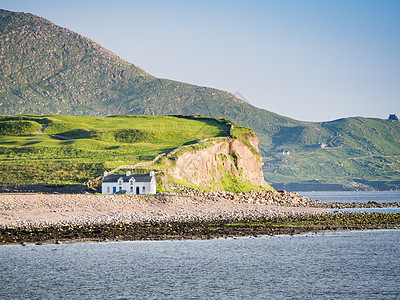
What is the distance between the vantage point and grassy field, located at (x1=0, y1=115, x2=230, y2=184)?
8306cm

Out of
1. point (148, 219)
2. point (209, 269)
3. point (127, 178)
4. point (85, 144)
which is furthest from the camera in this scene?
point (85, 144)

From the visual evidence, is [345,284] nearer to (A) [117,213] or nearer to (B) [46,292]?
(B) [46,292]

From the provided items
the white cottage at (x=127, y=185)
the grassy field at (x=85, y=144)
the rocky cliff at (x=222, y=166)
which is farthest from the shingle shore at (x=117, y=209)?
the grassy field at (x=85, y=144)

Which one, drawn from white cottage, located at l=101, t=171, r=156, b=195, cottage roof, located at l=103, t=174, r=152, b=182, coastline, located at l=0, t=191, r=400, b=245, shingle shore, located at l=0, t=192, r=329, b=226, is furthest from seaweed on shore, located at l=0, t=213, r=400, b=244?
cottage roof, located at l=103, t=174, r=152, b=182

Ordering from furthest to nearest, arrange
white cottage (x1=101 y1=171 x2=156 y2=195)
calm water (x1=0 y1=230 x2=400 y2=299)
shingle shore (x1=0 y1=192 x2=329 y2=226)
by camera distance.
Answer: white cottage (x1=101 y1=171 x2=156 y2=195), shingle shore (x1=0 y1=192 x2=329 y2=226), calm water (x1=0 y1=230 x2=400 y2=299)

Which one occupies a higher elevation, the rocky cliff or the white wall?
the rocky cliff

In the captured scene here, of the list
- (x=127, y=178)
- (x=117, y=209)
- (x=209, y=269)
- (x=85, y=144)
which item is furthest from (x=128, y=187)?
(x=209, y=269)

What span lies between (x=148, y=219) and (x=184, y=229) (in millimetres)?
8031

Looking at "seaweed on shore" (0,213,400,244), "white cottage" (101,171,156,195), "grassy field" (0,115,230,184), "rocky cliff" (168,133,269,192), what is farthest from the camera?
"rocky cliff" (168,133,269,192)

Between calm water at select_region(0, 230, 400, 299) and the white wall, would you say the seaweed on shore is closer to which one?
calm water at select_region(0, 230, 400, 299)

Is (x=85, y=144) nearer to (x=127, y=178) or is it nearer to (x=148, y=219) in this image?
(x=127, y=178)

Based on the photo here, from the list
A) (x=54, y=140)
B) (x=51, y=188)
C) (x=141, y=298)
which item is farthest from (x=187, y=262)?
(x=54, y=140)

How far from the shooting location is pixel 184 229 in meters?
50.1

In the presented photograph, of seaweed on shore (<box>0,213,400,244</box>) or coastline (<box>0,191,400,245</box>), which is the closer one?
seaweed on shore (<box>0,213,400,244</box>)
